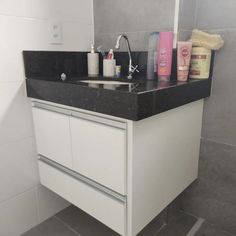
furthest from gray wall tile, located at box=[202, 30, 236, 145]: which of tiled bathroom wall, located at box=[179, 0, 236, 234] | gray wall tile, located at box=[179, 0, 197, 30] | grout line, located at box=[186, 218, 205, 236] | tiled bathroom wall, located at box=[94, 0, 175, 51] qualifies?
grout line, located at box=[186, 218, 205, 236]

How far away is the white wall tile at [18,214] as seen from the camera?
1.19m

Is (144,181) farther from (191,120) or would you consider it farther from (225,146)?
(225,146)

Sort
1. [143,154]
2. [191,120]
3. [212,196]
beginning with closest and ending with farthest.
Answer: [143,154], [191,120], [212,196]

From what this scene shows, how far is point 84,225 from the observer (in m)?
1.32

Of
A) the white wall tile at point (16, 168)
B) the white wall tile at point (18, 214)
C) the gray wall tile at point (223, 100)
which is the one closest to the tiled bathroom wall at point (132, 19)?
the gray wall tile at point (223, 100)

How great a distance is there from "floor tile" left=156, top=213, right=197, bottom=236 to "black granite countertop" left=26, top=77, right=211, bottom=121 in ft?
2.32

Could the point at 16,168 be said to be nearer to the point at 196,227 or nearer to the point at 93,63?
the point at 93,63

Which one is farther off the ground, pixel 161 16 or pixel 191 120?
pixel 161 16

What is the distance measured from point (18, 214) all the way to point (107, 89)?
0.89 metres

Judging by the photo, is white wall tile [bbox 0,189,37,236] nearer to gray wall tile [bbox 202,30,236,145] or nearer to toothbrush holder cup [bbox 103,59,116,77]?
toothbrush holder cup [bbox 103,59,116,77]

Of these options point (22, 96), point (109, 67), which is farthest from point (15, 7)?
point (109, 67)

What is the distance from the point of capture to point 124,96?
0.74m

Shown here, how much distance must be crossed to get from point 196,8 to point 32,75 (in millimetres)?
840

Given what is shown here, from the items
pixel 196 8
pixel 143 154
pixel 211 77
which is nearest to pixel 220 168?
pixel 211 77
